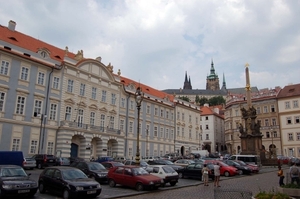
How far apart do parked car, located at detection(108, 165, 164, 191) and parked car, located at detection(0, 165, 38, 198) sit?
599 centimetres

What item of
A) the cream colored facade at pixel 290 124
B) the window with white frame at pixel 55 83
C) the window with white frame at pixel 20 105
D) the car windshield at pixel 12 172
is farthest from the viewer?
the cream colored facade at pixel 290 124

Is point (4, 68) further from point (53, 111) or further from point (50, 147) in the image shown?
point (50, 147)

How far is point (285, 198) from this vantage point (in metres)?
10.0

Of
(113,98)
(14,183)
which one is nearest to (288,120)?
(113,98)

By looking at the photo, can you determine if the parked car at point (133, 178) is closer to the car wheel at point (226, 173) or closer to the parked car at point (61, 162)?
the car wheel at point (226, 173)

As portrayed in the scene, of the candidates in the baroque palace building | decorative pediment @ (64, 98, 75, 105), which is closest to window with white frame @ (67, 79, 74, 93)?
the baroque palace building

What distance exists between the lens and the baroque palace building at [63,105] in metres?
32.8

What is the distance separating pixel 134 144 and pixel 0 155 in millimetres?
29966

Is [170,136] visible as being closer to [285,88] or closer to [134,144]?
[134,144]

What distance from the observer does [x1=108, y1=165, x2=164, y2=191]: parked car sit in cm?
1703

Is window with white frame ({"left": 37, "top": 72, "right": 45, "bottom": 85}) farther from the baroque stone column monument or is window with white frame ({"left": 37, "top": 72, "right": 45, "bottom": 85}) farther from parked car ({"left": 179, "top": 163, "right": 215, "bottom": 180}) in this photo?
the baroque stone column monument

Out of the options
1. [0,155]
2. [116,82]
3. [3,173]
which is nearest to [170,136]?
[116,82]

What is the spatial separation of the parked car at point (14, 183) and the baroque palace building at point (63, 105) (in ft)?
62.7

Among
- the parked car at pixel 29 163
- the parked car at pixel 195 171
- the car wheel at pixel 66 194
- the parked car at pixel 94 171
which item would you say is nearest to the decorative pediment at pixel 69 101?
the parked car at pixel 29 163
